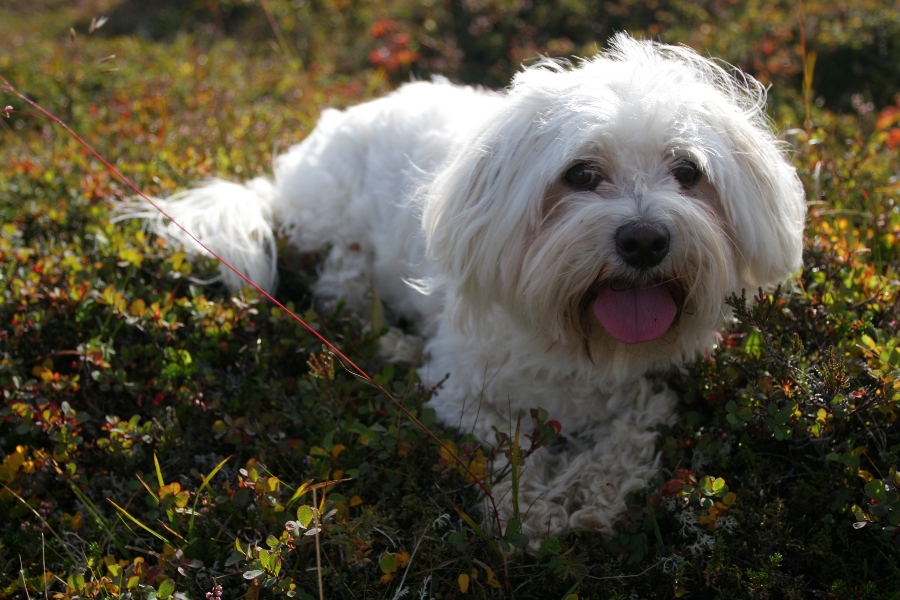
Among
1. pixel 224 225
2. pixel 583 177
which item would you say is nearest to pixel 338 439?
pixel 583 177

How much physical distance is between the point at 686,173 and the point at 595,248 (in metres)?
0.43

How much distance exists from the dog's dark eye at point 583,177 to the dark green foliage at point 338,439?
590 millimetres

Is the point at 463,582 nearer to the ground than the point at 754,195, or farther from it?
nearer to the ground

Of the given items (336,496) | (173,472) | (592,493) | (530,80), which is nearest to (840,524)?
(592,493)

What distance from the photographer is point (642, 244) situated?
2.21m

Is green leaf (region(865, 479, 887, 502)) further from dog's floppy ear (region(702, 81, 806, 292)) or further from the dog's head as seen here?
dog's floppy ear (region(702, 81, 806, 292))

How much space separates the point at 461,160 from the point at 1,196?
9.02ft

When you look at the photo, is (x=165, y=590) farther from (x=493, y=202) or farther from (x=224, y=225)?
(x=224, y=225)

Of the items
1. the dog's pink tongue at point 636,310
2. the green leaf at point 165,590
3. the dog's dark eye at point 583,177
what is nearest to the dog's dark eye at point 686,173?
the dog's dark eye at point 583,177

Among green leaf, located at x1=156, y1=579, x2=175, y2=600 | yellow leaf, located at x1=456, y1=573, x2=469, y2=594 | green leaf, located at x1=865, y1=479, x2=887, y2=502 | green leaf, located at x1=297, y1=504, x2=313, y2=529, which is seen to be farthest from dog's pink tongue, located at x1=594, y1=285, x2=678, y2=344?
green leaf, located at x1=156, y1=579, x2=175, y2=600

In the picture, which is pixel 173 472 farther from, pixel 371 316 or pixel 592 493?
pixel 592 493

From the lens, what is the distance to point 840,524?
2324 mm

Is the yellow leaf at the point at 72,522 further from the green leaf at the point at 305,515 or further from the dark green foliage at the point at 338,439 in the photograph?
the green leaf at the point at 305,515

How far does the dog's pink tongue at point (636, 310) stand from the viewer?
7.86 feet
